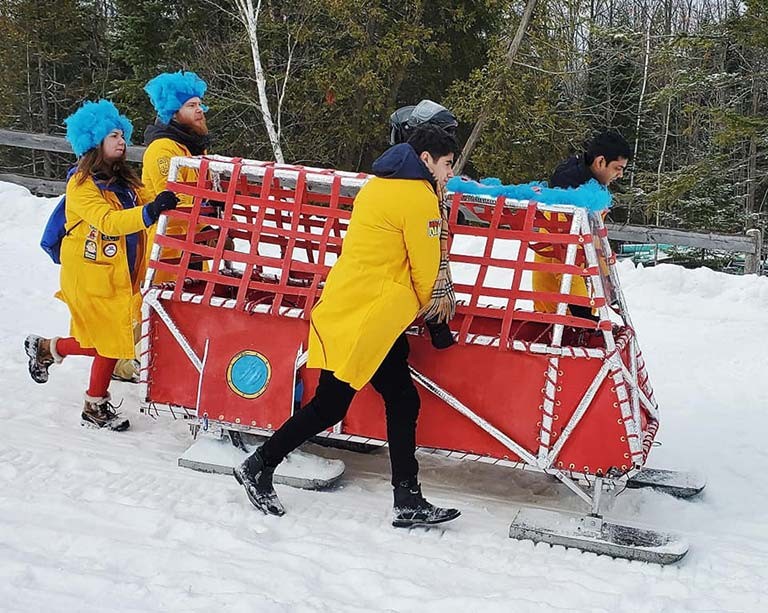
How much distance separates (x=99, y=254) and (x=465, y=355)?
7.26 ft

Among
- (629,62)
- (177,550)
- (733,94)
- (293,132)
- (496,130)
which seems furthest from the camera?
(629,62)

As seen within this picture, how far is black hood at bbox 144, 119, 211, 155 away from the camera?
4887 millimetres

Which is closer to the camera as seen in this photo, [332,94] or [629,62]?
[332,94]

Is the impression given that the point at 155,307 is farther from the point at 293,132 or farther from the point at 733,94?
the point at 733,94

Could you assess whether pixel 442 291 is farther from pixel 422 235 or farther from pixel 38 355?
pixel 38 355

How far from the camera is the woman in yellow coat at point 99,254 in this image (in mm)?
4629

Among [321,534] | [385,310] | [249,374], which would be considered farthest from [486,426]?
[249,374]

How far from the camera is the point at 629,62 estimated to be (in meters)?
24.1

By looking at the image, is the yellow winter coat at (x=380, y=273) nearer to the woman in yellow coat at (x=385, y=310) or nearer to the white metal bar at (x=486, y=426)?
the woman in yellow coat at (x=385, y=310)

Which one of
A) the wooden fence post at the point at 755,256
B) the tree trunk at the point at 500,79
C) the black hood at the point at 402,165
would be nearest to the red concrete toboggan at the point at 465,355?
the black hood at the point at 402,165

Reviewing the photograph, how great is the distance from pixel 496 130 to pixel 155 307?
13.9m

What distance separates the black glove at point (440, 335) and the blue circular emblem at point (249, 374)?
93 centimetres

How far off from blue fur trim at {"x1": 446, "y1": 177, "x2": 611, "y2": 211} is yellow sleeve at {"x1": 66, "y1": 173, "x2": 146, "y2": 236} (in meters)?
1.70

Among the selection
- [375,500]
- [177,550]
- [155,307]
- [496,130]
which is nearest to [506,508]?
[375,500]
